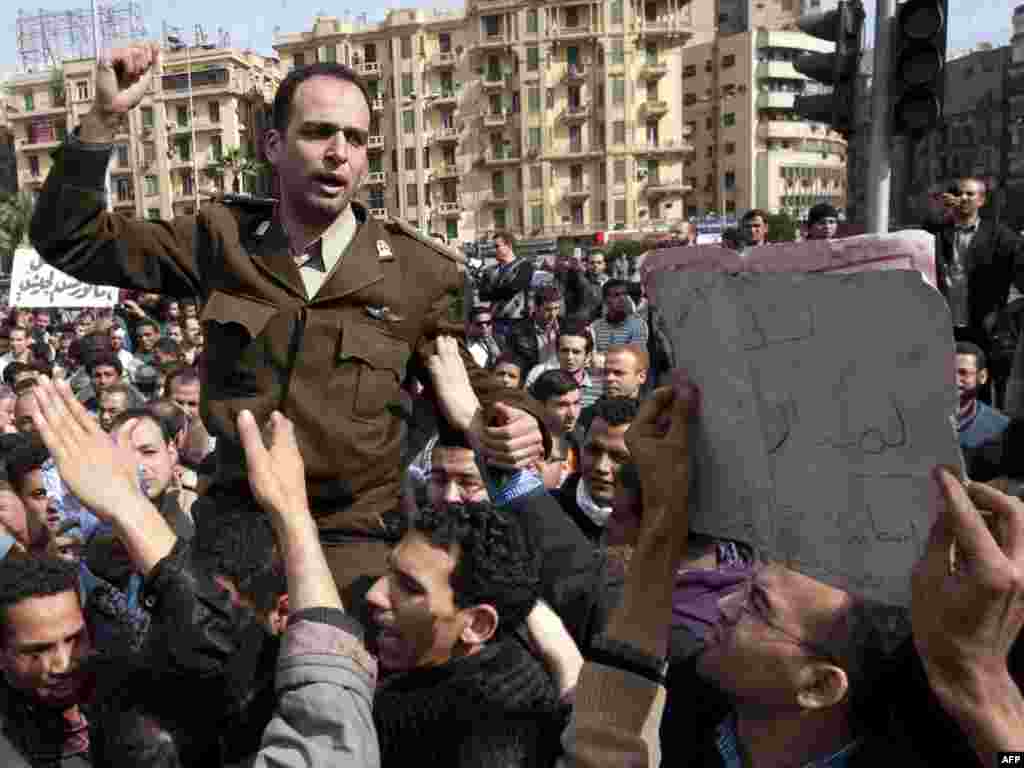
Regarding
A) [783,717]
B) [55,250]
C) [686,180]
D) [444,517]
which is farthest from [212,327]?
[686,180]

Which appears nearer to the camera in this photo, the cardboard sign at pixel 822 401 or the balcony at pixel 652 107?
the cardboard sign at pixel 822 401

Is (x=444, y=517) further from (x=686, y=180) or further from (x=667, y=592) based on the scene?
(x=686, y=180)

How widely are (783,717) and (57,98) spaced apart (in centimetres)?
8135

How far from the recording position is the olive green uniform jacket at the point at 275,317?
2.34m

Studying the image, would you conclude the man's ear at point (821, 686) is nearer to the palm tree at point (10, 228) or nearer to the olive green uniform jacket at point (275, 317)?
the olive green uniform jacket at point (275, 317)

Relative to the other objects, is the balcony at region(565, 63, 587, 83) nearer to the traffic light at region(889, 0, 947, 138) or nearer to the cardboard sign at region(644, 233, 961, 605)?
the traffic light at region(889, 0, 947, 138)

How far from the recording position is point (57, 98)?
74250 mm

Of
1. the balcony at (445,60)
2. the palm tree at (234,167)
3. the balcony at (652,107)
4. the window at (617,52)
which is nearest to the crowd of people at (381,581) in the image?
the palm tree at (234,167)

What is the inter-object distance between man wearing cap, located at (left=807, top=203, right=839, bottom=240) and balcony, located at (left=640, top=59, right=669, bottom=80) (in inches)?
2400

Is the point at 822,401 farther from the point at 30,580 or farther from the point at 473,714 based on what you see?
the point at 30,580

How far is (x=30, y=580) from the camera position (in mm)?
2666

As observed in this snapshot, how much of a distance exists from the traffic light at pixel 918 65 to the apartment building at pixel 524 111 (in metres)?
60.6

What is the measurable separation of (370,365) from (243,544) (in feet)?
1.62

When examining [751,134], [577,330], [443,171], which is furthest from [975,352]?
[751,134]
